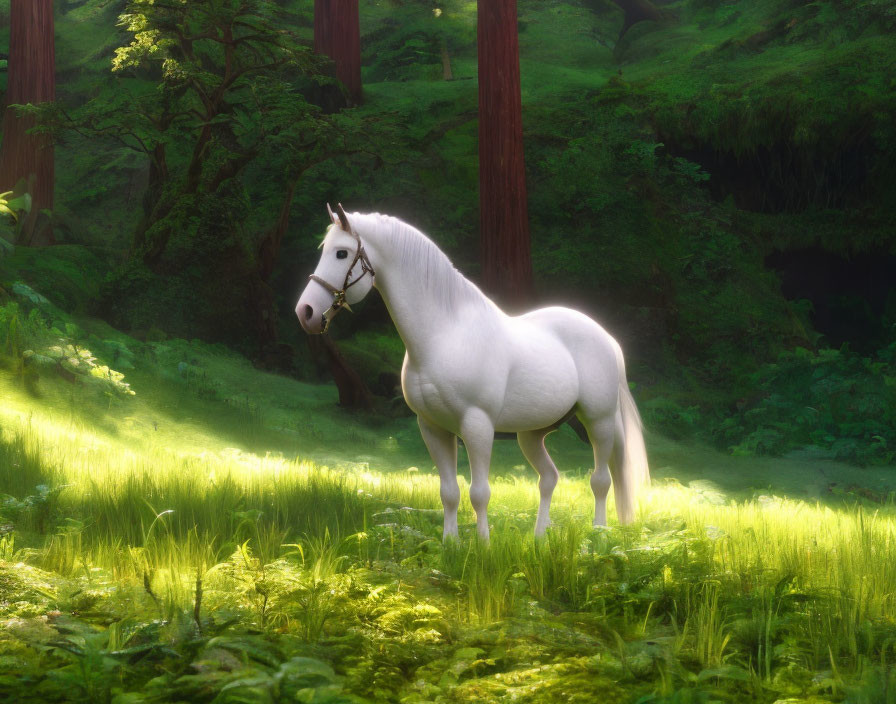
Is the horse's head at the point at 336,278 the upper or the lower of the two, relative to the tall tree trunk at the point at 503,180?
lower

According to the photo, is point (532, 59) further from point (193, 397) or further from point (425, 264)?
point (425, 264)

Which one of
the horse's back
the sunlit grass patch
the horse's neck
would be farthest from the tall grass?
the horse's neck

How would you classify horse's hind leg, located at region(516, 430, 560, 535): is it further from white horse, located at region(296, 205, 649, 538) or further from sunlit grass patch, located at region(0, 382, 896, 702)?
sunlit grass patch, located at region(0, 382, 896, 702)

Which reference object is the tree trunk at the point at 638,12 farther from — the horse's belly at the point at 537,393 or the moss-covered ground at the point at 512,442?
the horse's belly at the point at 537,393

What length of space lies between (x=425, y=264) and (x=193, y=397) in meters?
5.74

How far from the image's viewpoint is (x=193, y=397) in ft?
30.9

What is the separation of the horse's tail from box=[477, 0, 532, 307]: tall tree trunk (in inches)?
173

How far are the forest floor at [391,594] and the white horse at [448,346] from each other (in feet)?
1.71

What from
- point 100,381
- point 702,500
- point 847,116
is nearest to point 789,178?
point 847,116

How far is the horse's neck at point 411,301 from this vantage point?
434 centimetres

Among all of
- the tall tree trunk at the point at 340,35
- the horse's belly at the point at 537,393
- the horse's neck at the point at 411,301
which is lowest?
the horse's belly at the point at 537,393

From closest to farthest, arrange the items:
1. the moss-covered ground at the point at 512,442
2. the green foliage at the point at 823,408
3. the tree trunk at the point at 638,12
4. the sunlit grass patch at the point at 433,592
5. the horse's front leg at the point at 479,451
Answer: the sunlit grass patch at the point at 433,592
the moss-covered ground at the point at 512,442
the horse's front leg at the point at 479,451
the green foliage at the point at 823,408
the tree trunk at the point at 638,12

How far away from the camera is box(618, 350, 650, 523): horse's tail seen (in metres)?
5.45

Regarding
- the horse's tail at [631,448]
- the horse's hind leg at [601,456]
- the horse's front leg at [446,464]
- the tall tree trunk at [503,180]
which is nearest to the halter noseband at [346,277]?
the horse's front leg at [446,464]
